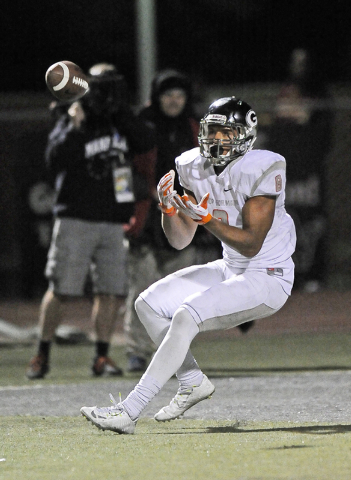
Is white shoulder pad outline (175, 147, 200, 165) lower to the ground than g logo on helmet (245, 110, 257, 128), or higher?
lower

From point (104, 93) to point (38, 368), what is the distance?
198 centimetres

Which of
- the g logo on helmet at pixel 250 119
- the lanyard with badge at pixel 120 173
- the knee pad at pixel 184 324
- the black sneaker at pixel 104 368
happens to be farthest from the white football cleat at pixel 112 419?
the lanyard with badge at pixel 120 173

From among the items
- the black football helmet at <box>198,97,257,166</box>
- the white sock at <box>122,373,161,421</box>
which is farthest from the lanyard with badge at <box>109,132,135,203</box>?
the white sock at <box>122,373,161,421</box>

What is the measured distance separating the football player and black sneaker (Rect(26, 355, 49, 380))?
214cm

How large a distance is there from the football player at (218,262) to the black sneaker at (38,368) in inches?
84.4

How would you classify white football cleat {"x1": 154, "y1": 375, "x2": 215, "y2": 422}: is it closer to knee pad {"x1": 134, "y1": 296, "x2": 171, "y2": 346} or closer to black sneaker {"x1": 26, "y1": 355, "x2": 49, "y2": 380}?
knee pad {"x1": 134, "y1": 296, "x2": 171, "y2": 346}

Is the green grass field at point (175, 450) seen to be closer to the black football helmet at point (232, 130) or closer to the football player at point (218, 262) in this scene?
the football player at point (218, 262)

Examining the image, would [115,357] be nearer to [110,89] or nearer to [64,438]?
[110,89]

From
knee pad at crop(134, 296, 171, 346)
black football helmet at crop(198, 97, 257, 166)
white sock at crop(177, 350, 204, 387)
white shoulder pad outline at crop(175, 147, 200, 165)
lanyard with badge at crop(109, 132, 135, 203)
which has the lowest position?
white sock at crop(177, 350, 204, 387)

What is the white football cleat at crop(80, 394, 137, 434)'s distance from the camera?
4.90 metres

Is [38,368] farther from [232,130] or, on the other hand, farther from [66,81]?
[232,130]

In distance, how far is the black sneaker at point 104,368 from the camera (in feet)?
24.0

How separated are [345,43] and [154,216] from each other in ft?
34.4

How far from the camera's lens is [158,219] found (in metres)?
7.78
